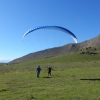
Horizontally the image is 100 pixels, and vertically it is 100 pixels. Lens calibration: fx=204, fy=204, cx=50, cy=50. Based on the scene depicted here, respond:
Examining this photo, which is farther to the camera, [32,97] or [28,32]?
[28,32]

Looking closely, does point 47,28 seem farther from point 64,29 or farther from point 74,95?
point 74,95

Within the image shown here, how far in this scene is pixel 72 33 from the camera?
40.0 m

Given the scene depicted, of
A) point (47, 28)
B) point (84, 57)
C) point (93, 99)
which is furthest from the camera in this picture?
point (84, 57)

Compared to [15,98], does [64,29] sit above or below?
above

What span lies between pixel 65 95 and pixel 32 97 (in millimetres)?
2487

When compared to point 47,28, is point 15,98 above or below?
below

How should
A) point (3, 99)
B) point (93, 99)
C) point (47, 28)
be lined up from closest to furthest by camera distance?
point (93, 99)
point (3, 99)
point (47, 28)

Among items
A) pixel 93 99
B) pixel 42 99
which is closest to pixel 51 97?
pixel 42 99

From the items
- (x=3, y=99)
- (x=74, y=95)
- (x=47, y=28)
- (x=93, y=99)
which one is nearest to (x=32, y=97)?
(x=3, y=99)

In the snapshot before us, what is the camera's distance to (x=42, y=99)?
14406 millimetres

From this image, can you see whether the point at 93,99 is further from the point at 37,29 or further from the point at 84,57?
the point at 84,57

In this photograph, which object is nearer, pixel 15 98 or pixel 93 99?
pixel 93 99

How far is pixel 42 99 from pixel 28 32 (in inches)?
1029

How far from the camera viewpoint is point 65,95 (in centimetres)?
1539
